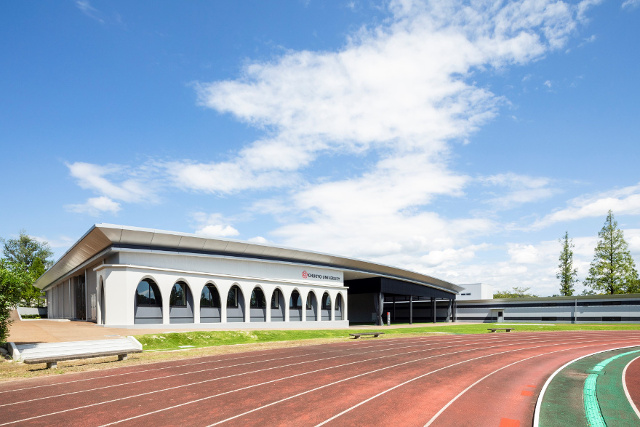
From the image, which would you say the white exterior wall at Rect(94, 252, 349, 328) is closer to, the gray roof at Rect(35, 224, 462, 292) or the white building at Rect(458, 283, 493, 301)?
the gray roof at Rect(35, 224, 462, 292)

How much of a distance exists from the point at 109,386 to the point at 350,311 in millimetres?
55252

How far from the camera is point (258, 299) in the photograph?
4181 centimetres

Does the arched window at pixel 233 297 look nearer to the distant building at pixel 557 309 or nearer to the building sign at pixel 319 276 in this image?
the building sign at pixel 319 276

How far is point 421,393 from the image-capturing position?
12070 millimetres

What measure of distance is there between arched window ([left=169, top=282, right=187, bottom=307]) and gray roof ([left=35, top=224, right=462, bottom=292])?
282 centimetres

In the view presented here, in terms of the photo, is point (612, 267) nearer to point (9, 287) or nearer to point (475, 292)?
point (475, 292)

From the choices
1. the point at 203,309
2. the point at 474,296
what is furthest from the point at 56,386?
the point at 474,296

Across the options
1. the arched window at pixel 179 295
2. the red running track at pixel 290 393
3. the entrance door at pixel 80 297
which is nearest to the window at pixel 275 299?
the arched window at pixel 179 295

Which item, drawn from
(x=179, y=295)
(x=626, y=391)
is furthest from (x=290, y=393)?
(x=179, y=295)

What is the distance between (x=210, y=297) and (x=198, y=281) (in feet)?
7.63

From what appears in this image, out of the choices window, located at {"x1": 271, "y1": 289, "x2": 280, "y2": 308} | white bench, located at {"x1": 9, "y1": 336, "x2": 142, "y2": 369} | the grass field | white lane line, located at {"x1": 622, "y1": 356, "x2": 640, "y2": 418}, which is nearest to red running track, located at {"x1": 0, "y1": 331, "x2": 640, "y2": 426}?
the grass field

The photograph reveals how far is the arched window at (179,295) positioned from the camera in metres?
34.8

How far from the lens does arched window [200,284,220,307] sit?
36875 millimetres

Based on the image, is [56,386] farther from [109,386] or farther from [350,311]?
[350,311]
